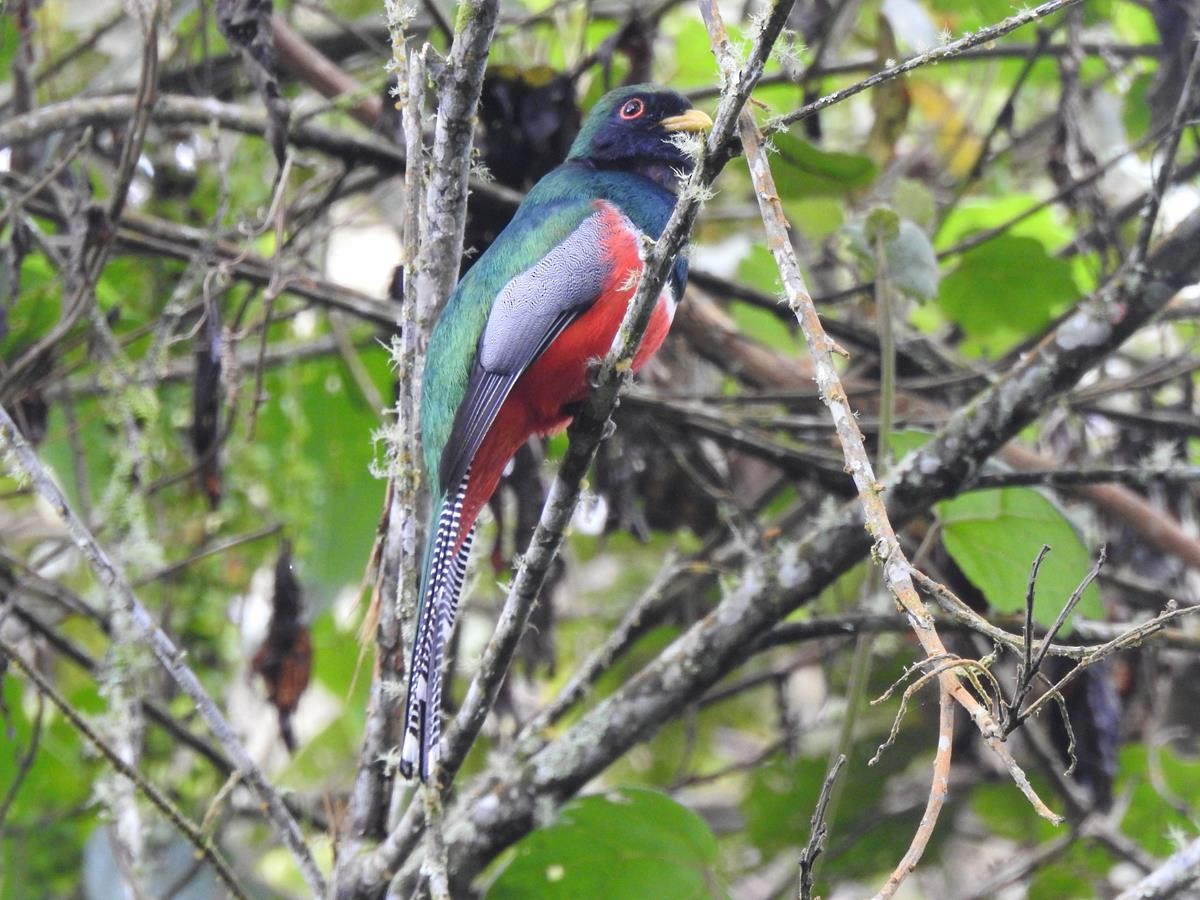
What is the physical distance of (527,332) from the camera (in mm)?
2930

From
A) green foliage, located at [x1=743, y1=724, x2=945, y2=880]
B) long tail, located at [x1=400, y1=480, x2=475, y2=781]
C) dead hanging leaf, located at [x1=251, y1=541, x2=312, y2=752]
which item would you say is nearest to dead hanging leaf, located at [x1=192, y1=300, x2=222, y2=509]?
dead hanging leaf, located at [x1=251, y1=541, x2=312, y2=752]

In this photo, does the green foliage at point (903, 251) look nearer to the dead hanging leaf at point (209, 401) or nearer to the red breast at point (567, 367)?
the red breast at point (567, 367)

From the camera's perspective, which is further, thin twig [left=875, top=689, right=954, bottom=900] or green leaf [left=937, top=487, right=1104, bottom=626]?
green leaf [left=937, top=487, right=1104, bottom=626]

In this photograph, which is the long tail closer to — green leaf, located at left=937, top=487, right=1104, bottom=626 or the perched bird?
the perched bird

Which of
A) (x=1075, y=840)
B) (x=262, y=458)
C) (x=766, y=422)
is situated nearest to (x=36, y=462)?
(x=262, y=458)

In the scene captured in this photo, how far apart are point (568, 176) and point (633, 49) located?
3.40ft

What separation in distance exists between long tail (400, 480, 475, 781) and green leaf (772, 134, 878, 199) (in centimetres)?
166

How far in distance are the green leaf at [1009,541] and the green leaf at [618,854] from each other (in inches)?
38.1

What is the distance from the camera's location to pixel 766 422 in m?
4.09

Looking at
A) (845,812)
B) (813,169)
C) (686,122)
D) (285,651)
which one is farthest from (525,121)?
(845,812)

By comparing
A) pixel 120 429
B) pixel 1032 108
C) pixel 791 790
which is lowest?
pixel 791 790

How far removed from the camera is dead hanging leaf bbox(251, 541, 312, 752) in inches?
132

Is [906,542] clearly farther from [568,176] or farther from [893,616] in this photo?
[568,176]

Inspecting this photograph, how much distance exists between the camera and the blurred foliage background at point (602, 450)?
3.41 m
